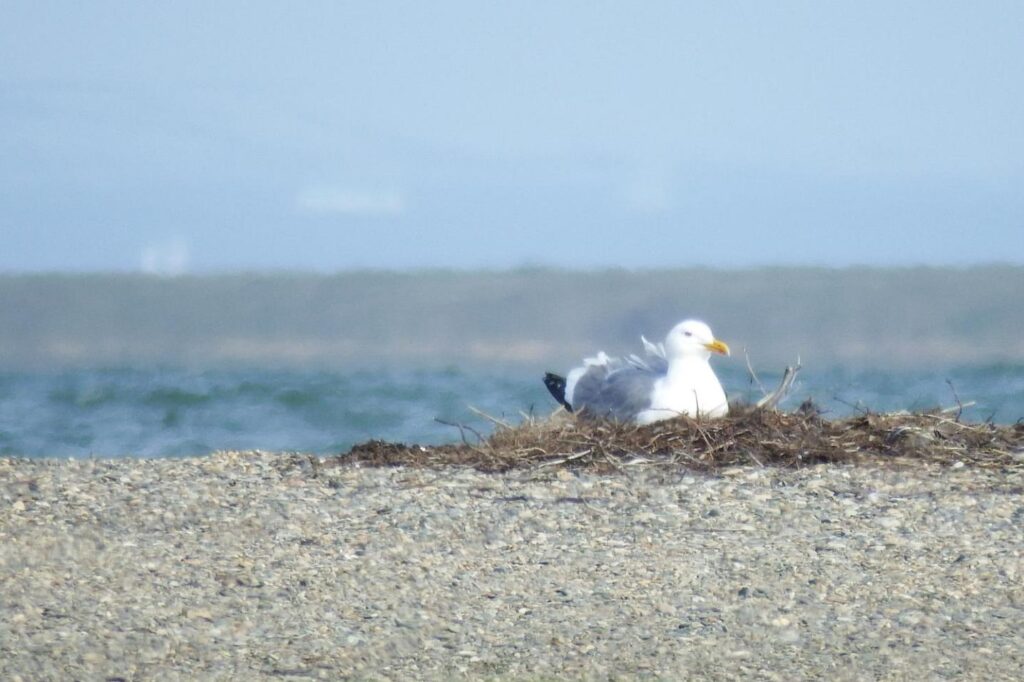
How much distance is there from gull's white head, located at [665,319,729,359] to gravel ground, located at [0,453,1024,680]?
5.18ft

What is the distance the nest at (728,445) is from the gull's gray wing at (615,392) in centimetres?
31

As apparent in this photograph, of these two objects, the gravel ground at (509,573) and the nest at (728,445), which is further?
the nest at (728,445)

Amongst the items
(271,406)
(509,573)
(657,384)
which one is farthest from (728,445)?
(271,406)

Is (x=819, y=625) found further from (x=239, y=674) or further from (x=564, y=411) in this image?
(x=564, y=411)

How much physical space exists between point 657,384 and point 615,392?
0.26 meters

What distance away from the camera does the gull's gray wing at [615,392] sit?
9.75 metres

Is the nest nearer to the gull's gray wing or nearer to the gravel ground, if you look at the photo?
the gravel ground

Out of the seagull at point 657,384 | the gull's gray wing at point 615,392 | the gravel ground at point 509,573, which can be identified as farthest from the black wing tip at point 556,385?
the gravel ground at point 509,573

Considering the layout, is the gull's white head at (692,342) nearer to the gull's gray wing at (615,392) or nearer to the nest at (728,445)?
the gull's gray wing at (615,392)

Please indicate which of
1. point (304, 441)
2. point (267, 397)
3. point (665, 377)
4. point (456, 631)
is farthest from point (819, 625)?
point (267, 397)

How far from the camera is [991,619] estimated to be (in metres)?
6.25

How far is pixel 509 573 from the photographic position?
689cm

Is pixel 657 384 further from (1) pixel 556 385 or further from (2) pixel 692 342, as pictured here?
(1) pixel 556 385

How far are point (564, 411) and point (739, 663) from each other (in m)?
4.89
